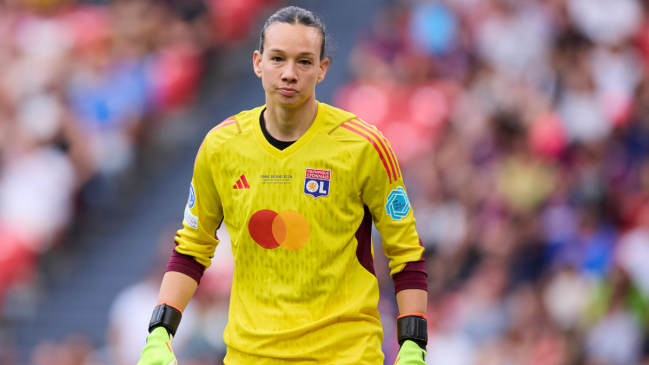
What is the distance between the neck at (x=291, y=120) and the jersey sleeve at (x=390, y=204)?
0.18 meters

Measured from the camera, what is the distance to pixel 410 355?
3277 mm

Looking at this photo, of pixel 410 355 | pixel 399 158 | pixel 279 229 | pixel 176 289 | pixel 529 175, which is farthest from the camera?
pixel 399 158

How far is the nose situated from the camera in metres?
3.30

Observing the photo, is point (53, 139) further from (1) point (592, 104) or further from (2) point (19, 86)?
(1) point (592, 104)

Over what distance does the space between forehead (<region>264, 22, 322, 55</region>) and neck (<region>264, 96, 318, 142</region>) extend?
229mm

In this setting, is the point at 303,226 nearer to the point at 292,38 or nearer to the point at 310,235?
the point at 310,235

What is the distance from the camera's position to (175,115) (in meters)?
11.5

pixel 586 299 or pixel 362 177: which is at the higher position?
pixel 586 299

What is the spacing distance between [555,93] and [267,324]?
230 inches

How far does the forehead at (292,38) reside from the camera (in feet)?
10.9

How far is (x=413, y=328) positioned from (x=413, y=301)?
4.7 inches

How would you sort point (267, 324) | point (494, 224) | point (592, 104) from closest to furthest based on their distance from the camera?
point (267, 324) → point (494, 224) → point (592, 104)

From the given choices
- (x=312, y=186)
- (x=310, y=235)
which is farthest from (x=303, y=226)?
(x=312, y=186)

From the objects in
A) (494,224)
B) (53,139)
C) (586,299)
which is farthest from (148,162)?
(586,299)
